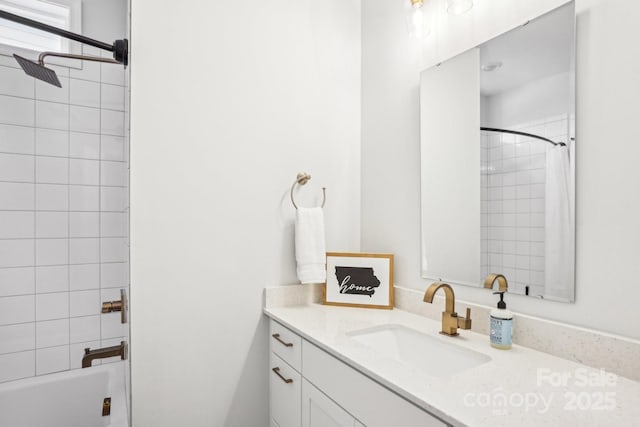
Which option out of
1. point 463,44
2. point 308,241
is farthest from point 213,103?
point 463,44

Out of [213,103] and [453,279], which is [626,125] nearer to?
[453,279]

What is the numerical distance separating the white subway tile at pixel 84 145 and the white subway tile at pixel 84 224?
33 centimetres

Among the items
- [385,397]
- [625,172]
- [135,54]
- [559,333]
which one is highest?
[135,54]

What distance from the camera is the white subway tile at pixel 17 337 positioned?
1868mm

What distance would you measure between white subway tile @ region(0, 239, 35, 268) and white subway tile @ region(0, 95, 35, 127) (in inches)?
24.3

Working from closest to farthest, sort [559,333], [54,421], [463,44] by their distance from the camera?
[559,333]
[463,44]
[54,421]

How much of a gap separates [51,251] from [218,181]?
1134mm

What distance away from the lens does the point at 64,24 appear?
204cm

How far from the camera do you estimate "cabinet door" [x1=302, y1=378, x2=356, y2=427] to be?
109cm

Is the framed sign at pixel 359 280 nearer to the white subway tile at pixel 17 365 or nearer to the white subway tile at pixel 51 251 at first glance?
the white subway tile at pixel 51 251

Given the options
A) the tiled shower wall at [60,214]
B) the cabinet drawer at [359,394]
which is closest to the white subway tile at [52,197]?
the tiled shower wall at [60,214]

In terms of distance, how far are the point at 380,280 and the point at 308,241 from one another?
1.28ft

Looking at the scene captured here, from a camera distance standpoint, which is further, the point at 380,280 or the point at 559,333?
the point at 380,280

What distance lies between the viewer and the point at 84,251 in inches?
80.1
